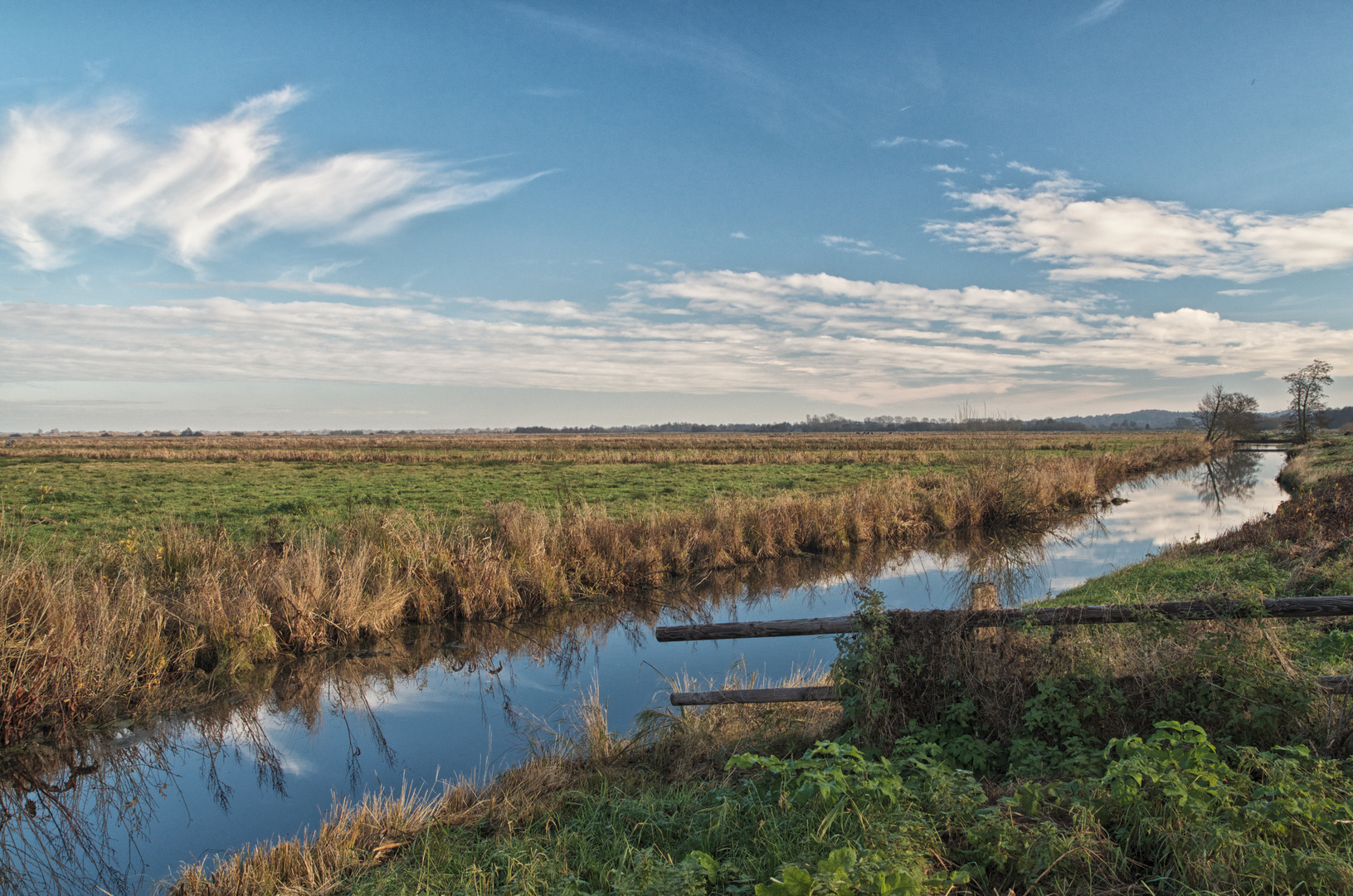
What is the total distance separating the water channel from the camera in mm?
6066

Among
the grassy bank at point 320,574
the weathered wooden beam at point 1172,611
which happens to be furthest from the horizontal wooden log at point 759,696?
the grassy bank at point 320,574

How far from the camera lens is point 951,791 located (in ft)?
13.0

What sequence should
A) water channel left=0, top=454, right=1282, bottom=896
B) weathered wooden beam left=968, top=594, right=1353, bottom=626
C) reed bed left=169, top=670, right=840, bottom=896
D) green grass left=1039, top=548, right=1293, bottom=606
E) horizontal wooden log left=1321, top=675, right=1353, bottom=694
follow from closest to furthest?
reed bed left=169, top=670, right=840, bottom=896 → horizontal wooden log left=1321, top=675, right=1353, bottom=694 → weathered wooden beam left=968, top=594, right=1353, bottom=626 → water channel left=0, top=454, right=1282, bottom=896 → green grass left=1039, top=548, right=1293, bottom=606

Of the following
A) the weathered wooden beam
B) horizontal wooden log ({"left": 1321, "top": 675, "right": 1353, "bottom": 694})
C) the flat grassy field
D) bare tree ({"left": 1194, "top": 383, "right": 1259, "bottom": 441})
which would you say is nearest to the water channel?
the weathered wooden beam

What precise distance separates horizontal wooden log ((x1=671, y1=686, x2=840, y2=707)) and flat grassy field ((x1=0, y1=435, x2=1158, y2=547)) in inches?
377

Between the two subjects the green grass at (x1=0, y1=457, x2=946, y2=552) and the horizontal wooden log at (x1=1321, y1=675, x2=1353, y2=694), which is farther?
the green grass at (x1=0, y1=457, x2=946, y2=552)

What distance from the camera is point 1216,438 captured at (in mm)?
68500

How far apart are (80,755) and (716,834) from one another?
7.24m

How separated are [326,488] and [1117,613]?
29931 millimetres

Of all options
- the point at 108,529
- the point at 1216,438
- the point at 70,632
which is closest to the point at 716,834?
the point at 70,632

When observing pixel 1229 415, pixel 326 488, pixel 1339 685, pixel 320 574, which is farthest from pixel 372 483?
pixel 1229 415

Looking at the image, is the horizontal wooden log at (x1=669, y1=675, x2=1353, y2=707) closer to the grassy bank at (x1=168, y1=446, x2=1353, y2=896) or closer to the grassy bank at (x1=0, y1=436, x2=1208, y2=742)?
the grassy bank at (x1=168, y1=446, x2=1353, y2=896)

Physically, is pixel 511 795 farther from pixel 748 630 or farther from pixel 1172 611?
pixel 1172 611

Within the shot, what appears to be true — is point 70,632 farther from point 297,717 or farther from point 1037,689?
point 1037,689
